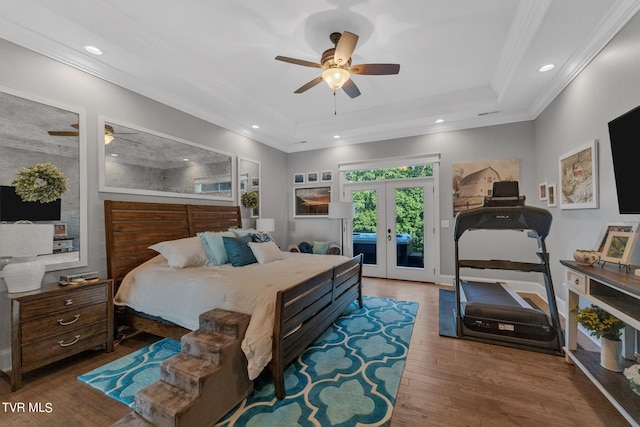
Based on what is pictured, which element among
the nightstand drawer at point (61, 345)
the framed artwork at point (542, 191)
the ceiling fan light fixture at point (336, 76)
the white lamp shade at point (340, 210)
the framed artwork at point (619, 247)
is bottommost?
the nightstand drawer at point (61, 345)

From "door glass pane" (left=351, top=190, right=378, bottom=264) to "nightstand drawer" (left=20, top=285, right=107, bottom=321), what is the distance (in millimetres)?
4281

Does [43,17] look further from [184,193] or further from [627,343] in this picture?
[627,343]

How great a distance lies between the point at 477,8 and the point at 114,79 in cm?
390

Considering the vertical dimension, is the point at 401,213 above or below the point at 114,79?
below

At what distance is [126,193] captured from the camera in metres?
3.15

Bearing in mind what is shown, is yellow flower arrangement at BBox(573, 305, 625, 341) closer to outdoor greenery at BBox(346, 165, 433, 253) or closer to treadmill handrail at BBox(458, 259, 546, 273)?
treadmill handrail at BBox(458, 259, 546, 273)

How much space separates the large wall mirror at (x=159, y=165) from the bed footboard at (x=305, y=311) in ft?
8.31

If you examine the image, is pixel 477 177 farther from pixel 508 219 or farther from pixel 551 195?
pixel 508 219

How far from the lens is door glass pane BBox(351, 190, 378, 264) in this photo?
5.57 m

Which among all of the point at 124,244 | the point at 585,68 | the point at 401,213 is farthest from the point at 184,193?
the point at 585,68

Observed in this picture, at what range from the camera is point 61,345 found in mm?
2234

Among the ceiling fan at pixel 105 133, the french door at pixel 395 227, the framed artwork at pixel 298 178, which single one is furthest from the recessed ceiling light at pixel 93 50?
the french door at pixel 395 227

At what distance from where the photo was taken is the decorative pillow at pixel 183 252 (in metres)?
2.95

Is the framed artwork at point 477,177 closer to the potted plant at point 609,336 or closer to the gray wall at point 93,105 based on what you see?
the potted plant at point 609,336
